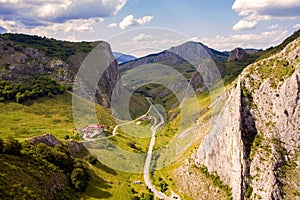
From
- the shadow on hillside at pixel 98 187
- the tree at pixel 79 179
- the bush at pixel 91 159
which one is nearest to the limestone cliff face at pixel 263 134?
the shadow on hillside at pixel 98 187

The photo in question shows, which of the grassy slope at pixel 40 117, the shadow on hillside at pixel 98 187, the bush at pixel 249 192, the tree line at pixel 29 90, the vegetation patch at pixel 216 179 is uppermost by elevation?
the tree line at pixel 29 90

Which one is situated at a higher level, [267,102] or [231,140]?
[267,102]

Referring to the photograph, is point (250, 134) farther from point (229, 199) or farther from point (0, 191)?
point (0, 191)

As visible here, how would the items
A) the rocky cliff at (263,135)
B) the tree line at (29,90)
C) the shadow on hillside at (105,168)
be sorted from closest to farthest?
the rocky cliff at (263,135), the shadow on hillside at (105,168), the tree line at (29,90)

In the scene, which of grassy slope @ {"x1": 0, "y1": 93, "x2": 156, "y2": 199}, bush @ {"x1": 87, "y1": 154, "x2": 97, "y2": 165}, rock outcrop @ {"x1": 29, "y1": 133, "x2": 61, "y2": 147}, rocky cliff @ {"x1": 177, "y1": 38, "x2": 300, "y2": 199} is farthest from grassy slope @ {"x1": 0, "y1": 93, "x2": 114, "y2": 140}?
rocky cliff @ {"x1": 177, "y1": 38, "x2": 300, "y2": 199}

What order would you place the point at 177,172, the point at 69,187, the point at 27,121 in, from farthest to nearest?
the point at 27,121 → the point at 177,172 → the point at 69,187

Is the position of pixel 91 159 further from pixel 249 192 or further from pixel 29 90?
pixel 29 90

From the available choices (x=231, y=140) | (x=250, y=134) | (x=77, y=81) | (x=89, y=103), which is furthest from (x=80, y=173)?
(x=77, y=81)

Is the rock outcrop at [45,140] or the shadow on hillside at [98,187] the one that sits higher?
the rock outcrop at [45,140]

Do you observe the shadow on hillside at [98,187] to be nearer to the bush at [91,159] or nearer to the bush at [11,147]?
the bush at [91,159]
